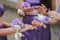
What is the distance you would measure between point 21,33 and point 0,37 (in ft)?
0.46

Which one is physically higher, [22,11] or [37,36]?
[22,11]

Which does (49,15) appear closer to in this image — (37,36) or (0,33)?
(37,36)

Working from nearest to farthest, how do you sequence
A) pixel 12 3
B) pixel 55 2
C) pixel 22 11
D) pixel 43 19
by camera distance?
→ pixel 43 19 < pixel 22 11 < pixel 55 2 < pixel 12 3

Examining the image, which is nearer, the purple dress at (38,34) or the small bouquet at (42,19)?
the purple dress at (38,34)

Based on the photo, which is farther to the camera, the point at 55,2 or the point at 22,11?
the point at 55,2

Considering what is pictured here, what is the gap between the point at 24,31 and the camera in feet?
3.69

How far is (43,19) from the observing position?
130 centimetres

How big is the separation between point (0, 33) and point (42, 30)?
355 mm

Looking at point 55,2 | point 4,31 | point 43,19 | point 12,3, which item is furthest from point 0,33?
point 12,3

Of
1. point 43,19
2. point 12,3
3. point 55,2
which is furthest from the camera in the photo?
point 12,3

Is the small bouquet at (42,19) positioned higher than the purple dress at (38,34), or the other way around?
the small bouquet at (42,19)

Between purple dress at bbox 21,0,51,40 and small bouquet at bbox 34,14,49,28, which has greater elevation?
small bouquet at bbox 34,14,49,28

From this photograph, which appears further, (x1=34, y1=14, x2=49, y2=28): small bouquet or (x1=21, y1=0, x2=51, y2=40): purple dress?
(x1=34, y1=14, x2=49, y2=28): small bouquet

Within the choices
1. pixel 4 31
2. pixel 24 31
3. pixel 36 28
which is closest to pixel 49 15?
pixel 36 28
